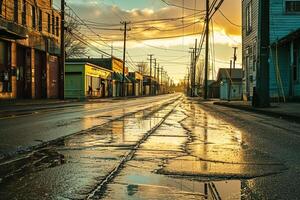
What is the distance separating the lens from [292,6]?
3728 cm

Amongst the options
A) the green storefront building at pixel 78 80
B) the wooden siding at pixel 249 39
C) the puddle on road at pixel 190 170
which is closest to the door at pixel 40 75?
the green storefront building at pixel 78 80

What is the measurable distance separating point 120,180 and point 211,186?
4.22ft

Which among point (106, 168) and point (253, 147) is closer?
point (106, 168)

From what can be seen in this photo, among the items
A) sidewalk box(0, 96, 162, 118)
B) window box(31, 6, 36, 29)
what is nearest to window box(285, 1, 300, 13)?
sidewalk box(0, 96, 162, 118)

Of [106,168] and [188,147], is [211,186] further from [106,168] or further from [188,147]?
[188,147]

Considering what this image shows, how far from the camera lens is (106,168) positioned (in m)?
7.67

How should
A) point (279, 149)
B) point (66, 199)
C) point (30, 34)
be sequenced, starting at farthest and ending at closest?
1. point (30, 34)
2. point (279, 149)
3. point (66, 199)

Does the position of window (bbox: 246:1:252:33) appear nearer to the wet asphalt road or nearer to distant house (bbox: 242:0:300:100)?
distant house (bbox: 242:0:300:100)

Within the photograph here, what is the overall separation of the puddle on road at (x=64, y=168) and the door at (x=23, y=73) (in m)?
35.1

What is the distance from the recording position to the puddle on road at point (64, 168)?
6035mm

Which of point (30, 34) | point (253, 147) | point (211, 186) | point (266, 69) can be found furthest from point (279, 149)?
point (30, 34)

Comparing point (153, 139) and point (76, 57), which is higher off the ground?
point (76, 57)

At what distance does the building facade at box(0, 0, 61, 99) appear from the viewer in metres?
40.2

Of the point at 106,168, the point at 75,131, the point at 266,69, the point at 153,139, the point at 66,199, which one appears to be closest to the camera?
the point at 66,199
